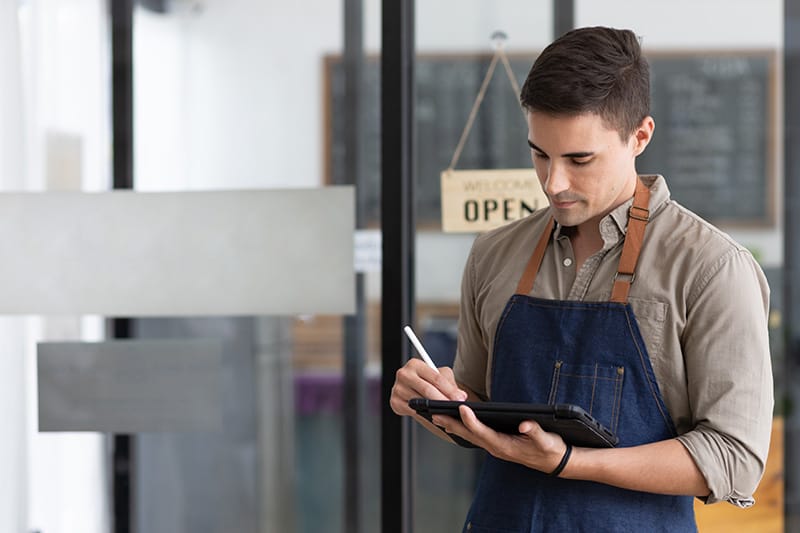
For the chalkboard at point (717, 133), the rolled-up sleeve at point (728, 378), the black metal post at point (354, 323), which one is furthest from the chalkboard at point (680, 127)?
the rolled-up sleeve at point (728, 378)

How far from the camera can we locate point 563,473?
1.25m

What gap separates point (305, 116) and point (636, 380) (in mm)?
1351

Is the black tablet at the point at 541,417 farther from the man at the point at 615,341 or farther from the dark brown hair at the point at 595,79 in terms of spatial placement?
the dark brown hair at the point at 595,79

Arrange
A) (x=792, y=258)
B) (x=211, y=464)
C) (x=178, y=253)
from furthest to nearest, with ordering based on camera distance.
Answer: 1. (x=211, y=464)
2. (x=178, y=253)
3. (x=792, y=258)

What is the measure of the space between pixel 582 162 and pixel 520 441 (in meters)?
0.40

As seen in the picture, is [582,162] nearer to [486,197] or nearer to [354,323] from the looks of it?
[486,197]

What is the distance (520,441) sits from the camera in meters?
1.26

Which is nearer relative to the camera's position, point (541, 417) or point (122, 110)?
point (541, 417)

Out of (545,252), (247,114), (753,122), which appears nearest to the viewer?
(545,252)

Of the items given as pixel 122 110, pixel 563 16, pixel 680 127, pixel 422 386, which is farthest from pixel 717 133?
pixel 122 110

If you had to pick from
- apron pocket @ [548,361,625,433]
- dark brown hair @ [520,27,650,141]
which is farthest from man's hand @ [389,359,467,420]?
dark brown hair @ [520,27,650,141]

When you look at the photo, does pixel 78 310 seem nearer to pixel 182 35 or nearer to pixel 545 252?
pixel 182 35

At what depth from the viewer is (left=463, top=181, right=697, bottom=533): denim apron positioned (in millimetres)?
1291

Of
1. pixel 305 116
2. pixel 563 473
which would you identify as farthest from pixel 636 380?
pixel 305 116
